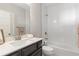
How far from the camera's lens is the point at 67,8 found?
3.26m

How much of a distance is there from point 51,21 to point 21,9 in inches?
65.6

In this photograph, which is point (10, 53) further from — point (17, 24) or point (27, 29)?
point (27, 29)

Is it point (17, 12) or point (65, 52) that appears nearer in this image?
point (17, 12)

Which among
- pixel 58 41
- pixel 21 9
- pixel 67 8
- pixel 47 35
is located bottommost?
pixel 58 41

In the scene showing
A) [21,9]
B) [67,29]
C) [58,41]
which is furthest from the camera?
[58,41]

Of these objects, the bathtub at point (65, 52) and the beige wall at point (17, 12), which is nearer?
the beige wall at point (17, 12)

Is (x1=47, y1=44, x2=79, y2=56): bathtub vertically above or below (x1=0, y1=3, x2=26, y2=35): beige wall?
below

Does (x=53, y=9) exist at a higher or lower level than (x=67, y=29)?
higher

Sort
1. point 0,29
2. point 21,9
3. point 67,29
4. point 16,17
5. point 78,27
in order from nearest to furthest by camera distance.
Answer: point 0,29, point 16,17, point 21,9, point 78,27, point 67,29

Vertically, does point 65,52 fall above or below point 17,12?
below

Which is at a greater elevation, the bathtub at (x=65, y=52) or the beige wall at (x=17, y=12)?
the beige wall at (x=17, y=12)

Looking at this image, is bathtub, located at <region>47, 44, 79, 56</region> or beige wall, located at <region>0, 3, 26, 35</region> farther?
bathtub, located at <region>47, 44, 79, 56</region>

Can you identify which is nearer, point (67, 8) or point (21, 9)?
point (21, 9)

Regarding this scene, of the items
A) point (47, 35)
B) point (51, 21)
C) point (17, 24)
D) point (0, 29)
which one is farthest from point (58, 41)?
point (0, 29)
